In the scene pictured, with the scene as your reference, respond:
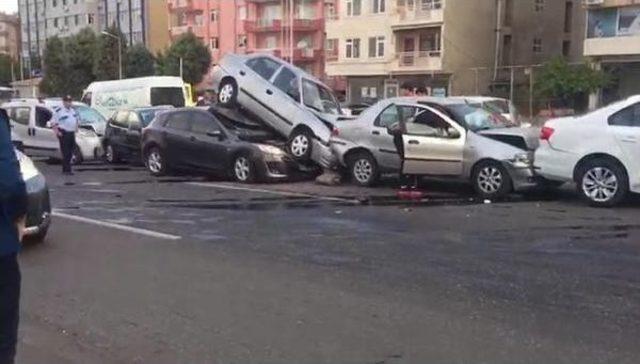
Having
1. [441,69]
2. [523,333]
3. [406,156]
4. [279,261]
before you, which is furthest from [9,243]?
[441,69]

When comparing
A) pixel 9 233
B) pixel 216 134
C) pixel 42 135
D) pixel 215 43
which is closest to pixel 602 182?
pixel 216 134

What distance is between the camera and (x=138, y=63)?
72.9 meters

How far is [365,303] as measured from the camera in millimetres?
6309

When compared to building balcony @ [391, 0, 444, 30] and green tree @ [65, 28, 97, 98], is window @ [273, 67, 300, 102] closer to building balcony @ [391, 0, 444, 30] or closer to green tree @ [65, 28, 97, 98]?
building balcony @ [391, 0, 444, 30]

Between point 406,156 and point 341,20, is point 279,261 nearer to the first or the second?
point 406,156

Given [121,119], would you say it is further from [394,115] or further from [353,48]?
[353,48]

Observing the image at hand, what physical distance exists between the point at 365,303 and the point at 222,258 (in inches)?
87.5

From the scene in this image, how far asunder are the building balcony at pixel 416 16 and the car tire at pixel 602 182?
44.2 m

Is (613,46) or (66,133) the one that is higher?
(613,46)

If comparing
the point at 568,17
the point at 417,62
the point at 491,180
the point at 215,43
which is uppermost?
the point at 568,17

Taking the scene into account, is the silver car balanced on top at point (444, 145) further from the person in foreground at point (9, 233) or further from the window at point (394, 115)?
the person in foreground at point (9, 233)

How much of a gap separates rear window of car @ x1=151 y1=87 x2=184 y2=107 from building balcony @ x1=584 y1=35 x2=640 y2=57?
2741cm

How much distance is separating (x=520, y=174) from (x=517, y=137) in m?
0.68

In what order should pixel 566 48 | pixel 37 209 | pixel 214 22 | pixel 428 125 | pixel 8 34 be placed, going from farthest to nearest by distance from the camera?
pixel 8 34, pixel 214 22, pixel 566 48, pixel 428 125, pixel 37 209
